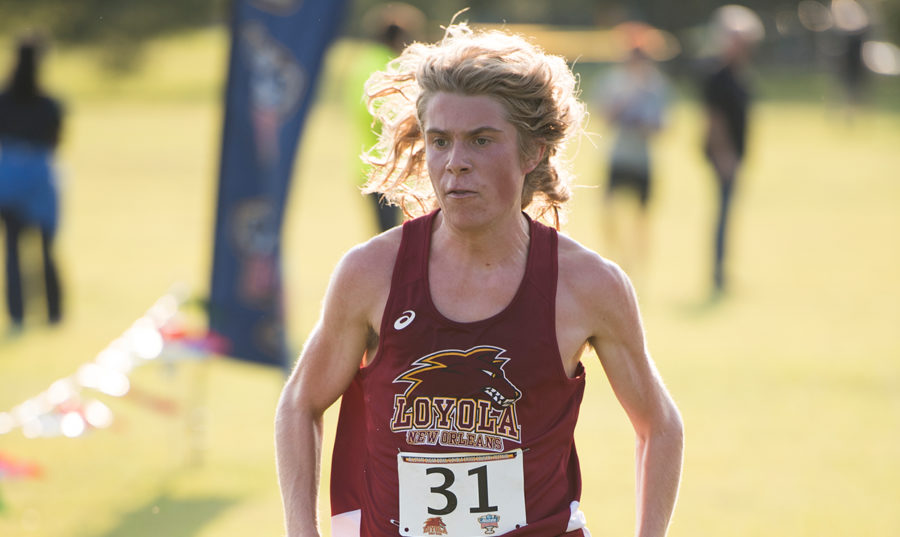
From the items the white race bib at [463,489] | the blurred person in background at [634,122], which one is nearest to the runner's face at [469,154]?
the white race bib at [463,489]

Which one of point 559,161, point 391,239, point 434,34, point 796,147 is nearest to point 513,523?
point 391,239

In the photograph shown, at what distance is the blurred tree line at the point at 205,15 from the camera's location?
149 feet

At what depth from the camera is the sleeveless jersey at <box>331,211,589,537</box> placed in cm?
300

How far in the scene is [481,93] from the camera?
3.01 metres

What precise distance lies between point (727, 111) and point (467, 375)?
34.6ft

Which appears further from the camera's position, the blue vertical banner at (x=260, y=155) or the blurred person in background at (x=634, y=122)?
the blurred person in background at (x=634, y=122)

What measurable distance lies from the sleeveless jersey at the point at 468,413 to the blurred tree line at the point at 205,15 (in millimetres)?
41742

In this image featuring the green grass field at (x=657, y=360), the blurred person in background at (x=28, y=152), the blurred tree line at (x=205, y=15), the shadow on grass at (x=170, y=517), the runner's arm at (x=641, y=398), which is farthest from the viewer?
the blurred tree line at (x=205, y=15)

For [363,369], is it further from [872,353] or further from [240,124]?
[872,353]

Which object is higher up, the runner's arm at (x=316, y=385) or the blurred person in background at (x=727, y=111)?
the blurred person in background at (x=727, y=111)

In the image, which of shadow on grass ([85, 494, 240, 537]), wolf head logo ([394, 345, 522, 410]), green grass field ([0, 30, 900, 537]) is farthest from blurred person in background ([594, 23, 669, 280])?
wolf head logo ([394, 345, 522, 410])

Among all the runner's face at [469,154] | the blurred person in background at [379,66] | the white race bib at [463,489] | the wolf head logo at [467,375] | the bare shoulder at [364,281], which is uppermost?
the blurred person in background at [379,66]

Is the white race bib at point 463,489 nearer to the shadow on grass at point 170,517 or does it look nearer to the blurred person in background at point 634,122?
the shadow on grass at point 170,517

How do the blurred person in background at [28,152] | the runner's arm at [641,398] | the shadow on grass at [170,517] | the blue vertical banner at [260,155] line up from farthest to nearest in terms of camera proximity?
the blurred person in background at [28,152], the blue vertical banner at [260,155], the shadow on grass at [170,517], the runner's arm at [641,398]
